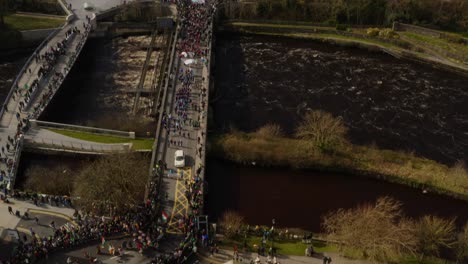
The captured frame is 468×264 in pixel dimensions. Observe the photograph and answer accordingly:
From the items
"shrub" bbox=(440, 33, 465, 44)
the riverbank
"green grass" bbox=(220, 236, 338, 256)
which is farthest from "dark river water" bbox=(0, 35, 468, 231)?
"shrub" bbox=(440, 33, 465, 44)

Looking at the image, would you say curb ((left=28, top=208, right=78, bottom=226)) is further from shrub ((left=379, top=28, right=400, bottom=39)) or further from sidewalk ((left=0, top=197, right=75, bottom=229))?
shrub ((left=379, top=28, right=400, bottom=39))

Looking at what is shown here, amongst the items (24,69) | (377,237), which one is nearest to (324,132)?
(377,237)

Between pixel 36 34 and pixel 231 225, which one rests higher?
pixel 36 34

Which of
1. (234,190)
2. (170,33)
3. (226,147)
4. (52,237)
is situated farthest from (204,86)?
(52,237)

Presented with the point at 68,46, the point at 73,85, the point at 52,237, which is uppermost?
the point at 68,46

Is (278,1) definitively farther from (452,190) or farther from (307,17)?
(452,190)

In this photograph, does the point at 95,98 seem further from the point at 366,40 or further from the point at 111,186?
the point at 366,40
